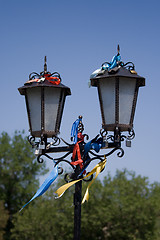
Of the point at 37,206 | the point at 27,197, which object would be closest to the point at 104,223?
the point at 37,206

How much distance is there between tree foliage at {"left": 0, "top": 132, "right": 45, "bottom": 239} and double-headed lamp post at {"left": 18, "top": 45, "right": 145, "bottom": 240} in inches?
1359

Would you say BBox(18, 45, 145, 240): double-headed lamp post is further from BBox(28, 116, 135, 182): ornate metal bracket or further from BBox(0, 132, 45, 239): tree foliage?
BBox(0, 132, 45, 239): tree foliage

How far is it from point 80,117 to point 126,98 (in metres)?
0.70

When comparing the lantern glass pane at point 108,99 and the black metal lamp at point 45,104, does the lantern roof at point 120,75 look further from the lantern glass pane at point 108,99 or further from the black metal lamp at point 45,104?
the black metal lamp at point 45,104

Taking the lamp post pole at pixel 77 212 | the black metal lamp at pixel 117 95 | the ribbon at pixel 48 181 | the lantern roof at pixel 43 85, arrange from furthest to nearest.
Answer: the lantern roof at pixel 43 85
the ribbon at pixel 48 181
the black metal lamp at pixel 117 95
the lamp post pole at pixel 77 212

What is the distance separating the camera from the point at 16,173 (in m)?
40.3

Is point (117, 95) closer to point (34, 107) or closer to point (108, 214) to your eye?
point (34, 107)

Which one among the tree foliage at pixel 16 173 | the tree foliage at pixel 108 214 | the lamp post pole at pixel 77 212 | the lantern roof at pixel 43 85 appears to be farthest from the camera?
the tree foliage at pixel 16 173

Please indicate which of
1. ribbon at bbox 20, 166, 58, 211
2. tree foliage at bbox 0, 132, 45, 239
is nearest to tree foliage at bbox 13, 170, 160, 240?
tree foliage at bbox 0, 132, 45, 239

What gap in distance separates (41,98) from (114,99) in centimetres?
96

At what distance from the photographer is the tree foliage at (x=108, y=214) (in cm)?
3297

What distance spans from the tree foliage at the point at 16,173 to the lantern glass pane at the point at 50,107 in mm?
34563

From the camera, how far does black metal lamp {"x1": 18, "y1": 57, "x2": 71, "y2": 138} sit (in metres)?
5.42

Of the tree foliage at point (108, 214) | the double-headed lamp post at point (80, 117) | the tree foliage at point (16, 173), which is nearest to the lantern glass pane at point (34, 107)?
the double-headed lamp post at point (80, 117)
